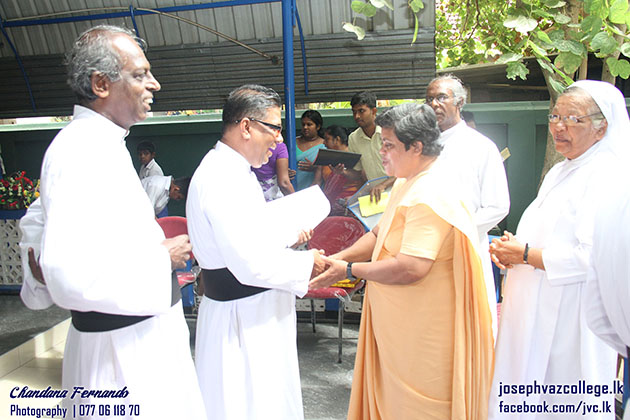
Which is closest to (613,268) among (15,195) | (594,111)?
(594,111)

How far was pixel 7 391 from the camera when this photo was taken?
3891mm

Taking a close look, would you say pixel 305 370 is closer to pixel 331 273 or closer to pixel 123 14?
pixel 331 273

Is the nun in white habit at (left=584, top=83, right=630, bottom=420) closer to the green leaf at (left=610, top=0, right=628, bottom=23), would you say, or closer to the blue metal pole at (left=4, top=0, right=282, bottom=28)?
the green leaf at (left=610, top=0, right=628, bottom=23)

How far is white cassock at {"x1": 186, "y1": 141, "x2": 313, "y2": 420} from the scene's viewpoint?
2.27 meters

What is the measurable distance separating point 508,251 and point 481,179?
1034 millimetres

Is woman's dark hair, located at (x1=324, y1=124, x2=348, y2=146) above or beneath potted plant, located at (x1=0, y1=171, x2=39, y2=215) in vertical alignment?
above

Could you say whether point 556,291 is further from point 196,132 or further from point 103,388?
point 196,132

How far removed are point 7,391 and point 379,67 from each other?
5.10m

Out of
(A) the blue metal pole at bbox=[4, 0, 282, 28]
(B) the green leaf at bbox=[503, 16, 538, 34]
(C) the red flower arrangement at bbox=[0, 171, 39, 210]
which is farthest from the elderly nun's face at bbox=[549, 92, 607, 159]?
(C) the red flower arrangement at bbox=[0, 171, 39, 210]

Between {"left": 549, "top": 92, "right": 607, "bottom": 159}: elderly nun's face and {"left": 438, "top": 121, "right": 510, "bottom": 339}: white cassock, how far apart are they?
0.88m

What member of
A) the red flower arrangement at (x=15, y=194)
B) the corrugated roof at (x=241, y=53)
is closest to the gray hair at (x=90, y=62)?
the corrugated roof at (x=241, y=53)

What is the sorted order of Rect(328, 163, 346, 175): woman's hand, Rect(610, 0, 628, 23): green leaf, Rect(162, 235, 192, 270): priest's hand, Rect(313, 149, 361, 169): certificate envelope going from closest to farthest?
Rect(162, 235, 192, 270): priest's hand < Rect(610, 0, 628, 23): green leaf < Rect(313, 149, 361, 169): certificate envelope < Rect(328, 163, 346, 175): woman's hand

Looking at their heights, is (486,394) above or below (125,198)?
below

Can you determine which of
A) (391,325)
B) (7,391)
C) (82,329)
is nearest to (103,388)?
(82,329)
